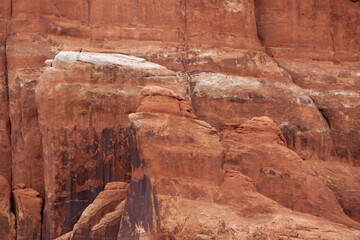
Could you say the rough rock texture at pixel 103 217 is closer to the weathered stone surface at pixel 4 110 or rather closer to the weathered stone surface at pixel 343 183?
the weathered stone surface at pixel 4 110

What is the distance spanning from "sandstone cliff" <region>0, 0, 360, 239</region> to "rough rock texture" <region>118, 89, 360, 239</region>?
1.3 inches

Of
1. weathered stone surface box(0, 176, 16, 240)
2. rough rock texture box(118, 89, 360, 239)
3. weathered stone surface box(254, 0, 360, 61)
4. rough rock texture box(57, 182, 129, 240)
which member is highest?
weathered stone surface box(254, 0, 360, 61)

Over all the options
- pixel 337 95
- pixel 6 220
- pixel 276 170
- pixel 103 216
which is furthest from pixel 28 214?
pixel 337 95

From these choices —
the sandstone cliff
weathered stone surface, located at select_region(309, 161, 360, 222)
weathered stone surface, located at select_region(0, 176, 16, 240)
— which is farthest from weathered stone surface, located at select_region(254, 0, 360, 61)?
weathered stone surface, located at select_region(0, 176, 16, 240)

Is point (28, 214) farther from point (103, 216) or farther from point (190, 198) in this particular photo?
point (190, 198)

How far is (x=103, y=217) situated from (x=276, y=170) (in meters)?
5.40

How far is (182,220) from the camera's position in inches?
610

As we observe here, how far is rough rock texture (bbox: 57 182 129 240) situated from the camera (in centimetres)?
1714

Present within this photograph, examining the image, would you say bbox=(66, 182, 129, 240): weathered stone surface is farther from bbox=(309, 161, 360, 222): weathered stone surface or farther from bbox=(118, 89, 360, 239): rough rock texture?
bbox=(309, 161, 360, 222): weathered stone surface

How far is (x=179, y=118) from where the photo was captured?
17172 mm

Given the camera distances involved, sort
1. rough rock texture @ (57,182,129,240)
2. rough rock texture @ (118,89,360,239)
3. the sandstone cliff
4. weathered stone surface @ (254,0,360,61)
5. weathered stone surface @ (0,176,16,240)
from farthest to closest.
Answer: weathered stone surface @ (254,0,360,61), weathered stone surface @ (0,176,16,240), rough rock texture @ (57,182,129,240), the sandstone cliff, rough rock texture @ (118,89,360,239)

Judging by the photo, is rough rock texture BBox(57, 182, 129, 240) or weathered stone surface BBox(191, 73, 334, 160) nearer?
rough rock texture BBox(57, 182, 129, 240)

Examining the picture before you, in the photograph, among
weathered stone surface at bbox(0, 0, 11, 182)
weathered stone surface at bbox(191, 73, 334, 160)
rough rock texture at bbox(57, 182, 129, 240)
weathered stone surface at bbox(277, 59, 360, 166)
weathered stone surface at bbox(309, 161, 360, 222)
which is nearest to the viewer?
rough rock texture at bbox(57, 182, 129, 240)

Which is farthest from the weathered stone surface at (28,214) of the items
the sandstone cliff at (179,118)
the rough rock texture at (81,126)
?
the rough rock texture at (81,126)
